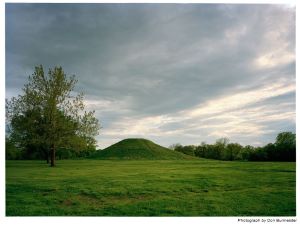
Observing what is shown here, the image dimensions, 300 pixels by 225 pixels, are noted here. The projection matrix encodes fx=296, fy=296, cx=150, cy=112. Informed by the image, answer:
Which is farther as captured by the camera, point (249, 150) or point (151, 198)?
point (249, 150)

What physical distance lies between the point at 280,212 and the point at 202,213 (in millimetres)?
4644

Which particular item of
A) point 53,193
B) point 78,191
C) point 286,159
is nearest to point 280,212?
point 78,191

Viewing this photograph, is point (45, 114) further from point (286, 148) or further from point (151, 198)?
point (286, 148)

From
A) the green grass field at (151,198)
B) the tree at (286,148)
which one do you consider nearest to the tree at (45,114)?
the green grass field at (151,198)

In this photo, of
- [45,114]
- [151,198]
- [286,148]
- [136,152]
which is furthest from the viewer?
[136,152]

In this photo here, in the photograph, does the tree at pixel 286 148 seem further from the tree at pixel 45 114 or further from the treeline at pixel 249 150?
the tree at pixel 45 114

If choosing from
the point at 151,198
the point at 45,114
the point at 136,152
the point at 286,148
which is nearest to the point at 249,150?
the point at 286,148

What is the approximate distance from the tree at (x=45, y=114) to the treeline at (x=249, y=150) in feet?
185

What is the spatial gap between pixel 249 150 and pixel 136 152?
41.2 meters

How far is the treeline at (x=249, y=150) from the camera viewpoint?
80.1 meters

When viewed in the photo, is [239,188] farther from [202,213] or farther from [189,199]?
[202,213]

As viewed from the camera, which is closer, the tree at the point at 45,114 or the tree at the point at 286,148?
the tree at the point at 45,114

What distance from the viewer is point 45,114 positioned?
46.1 meters

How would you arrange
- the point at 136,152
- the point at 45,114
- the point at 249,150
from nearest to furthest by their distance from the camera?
the point at 45,114 → the point at 136,152 → the point at 249,150
